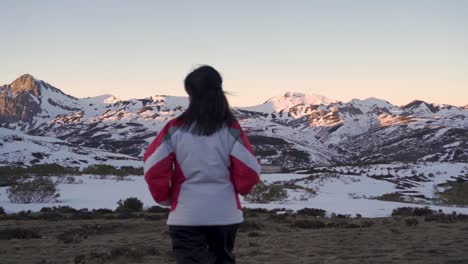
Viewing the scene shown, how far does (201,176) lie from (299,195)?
28928mm

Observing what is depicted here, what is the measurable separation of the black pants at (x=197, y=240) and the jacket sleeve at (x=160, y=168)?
0.86ft

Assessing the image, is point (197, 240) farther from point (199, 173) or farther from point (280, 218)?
point (280, 218)

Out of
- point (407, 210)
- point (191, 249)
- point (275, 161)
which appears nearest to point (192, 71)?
point (191, 249)

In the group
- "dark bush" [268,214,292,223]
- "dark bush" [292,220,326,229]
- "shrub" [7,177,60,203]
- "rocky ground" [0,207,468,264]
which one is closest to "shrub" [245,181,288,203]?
"shrub" [7,177,60,203]

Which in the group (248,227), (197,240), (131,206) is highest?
(197,240)

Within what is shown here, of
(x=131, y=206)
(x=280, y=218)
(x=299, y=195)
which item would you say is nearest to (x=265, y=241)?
(x=280, y=218)

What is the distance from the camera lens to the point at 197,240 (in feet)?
12.8

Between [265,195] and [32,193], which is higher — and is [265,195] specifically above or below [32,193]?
above

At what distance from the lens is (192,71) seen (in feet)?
13.6

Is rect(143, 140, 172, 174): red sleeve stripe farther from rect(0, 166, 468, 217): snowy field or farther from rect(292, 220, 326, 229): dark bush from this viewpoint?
rect(0, 166, 468, 217): snowy field

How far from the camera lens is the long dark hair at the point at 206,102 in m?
3.98

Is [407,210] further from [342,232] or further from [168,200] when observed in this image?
[168,200]

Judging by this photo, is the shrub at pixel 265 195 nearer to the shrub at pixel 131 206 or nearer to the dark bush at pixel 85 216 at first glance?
the shrub at pixel 131 206

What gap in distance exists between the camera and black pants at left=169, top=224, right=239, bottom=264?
388cm
